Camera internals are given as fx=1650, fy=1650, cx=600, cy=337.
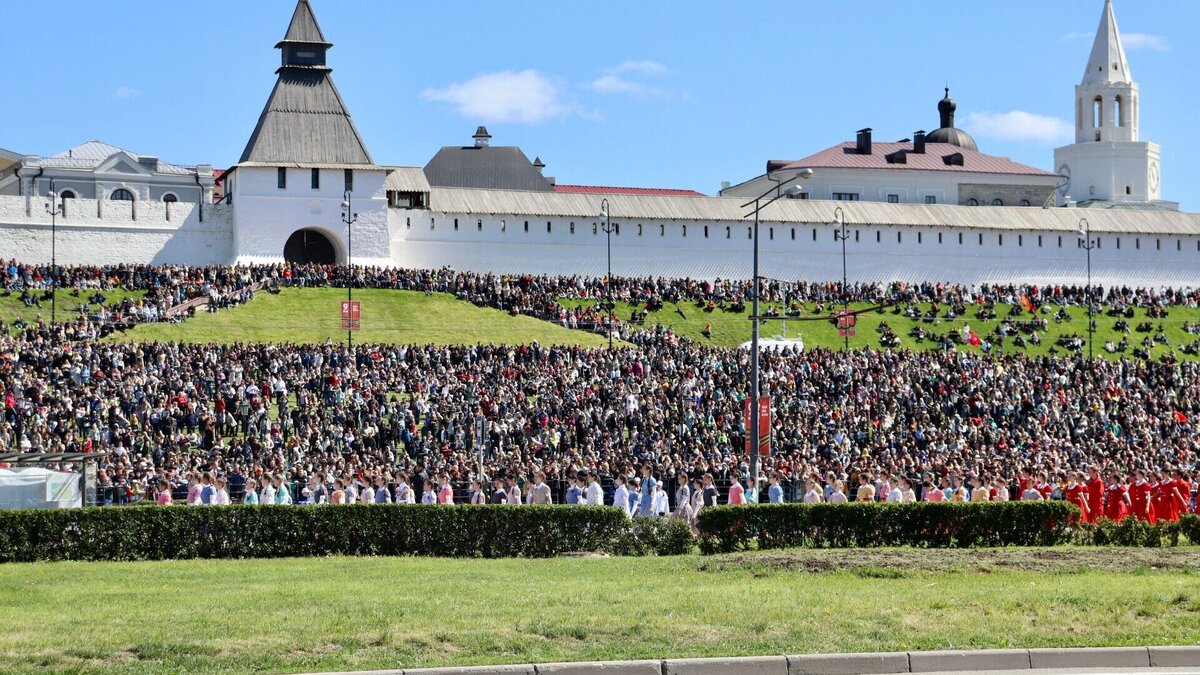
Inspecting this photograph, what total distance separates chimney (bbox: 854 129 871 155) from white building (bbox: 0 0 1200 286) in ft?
17.5

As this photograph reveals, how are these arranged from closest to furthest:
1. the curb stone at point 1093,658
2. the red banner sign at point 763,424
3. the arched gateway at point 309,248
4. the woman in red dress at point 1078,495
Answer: the curb stone at point 1093,658, the woman in red dress at point 1078,495, the red banner sign at point 763,424, the arched gateway at point 309,248

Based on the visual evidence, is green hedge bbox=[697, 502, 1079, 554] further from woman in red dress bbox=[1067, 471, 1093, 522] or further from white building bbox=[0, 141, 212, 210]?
white building bbox=[0, 141, 212, 210]

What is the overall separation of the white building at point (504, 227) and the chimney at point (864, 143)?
5327 millimetres

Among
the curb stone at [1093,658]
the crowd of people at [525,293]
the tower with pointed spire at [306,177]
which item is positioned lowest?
the curb stone at [1093,658]

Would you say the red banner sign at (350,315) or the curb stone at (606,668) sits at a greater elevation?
the red banner sign at (350,315)

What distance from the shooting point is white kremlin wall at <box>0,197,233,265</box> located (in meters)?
65.8

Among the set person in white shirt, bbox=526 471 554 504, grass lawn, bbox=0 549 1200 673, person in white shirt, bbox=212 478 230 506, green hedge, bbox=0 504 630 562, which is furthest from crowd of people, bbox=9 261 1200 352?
grass lawn, bbox=0 549 1200 673

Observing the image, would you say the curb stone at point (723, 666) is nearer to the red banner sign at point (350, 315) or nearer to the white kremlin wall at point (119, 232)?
the red banner sign at point (350, 315)

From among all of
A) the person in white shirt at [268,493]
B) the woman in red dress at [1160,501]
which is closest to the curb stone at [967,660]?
the woman in red dress at [1160,501]

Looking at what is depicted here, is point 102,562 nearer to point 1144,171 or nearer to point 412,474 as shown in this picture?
point 412,474

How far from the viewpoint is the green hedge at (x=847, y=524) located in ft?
71.7

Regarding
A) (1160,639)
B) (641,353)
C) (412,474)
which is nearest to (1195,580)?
(1160,639)

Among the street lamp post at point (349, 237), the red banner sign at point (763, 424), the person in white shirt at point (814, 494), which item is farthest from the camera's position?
the street lamp post at point (349, 237)

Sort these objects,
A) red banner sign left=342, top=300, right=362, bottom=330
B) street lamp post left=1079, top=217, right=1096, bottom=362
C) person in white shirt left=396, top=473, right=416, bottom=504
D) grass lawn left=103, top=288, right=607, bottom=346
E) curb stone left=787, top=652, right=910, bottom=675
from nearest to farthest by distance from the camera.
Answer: curb stone left=787, top=652, right=910, bottom=675
person in white shirt left=396, top=473, right=416, bottom=504
grass lawn left=103, top=288, right=607, bottom=346
red banner sign left=342, top=300, right=362, bottom=330
street lamp post left=1079, top=217, right=1096, bottom=362
